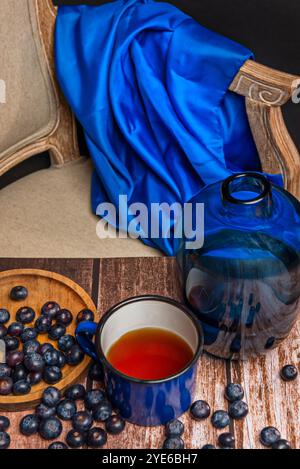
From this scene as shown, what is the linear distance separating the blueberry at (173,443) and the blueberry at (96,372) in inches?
4.8

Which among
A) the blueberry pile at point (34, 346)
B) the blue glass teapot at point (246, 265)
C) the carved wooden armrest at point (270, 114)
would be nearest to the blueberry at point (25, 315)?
the blueberry pile at point (34, 346)

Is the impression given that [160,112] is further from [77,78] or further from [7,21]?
[7,21]

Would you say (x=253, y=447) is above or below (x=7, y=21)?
below

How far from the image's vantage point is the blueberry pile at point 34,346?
2.89ft

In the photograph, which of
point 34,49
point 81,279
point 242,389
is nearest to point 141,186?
point 34,49

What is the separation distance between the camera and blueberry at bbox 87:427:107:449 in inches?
32.5

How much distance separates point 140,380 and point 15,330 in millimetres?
218

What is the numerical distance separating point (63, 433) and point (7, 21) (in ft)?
2.60

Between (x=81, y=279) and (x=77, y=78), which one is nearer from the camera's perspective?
(x=81, y=279)

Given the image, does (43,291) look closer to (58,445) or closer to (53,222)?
(58,445)

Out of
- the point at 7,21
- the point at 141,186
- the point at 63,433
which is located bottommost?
the point at 141,186

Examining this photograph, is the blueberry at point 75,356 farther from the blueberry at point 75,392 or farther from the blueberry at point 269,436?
the blueberry at point 269,436
